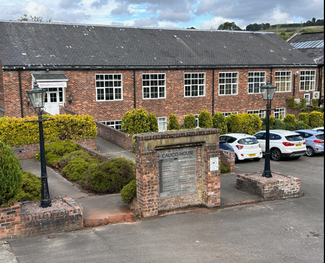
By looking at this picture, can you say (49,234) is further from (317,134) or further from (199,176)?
(317,134)

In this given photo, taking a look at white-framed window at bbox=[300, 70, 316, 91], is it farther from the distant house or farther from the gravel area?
the gravel area

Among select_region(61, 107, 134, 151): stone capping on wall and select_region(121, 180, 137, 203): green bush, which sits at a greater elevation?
select_region(61, 107, 134, 151): stone capping on wall

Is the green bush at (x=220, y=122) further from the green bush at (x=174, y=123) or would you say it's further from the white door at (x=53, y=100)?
the white door at (x=53, y=100)

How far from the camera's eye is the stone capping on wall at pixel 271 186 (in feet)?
38.7

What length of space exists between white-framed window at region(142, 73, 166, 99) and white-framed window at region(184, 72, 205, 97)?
2.02 metres

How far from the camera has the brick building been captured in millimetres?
23344

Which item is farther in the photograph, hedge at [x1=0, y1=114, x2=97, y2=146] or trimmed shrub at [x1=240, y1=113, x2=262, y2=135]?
trimmed shrub at [x1=240, y1=113, x2=262, y2=135]

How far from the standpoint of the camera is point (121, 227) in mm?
9180

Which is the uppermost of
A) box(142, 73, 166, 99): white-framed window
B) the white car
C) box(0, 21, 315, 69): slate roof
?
box(0, 21, 315, 69): slate roof

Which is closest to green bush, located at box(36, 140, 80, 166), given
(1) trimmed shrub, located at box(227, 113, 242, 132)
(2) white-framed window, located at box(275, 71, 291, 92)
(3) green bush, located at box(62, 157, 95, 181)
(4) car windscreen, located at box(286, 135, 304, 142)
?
(3) green bush, located at box(62, 157, 95, 181)

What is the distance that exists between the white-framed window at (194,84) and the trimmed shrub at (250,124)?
533 centimetres

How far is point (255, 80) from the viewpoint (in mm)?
31672

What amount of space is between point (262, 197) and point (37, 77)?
16.3 metres

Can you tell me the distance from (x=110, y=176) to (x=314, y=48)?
3373 centimetres
